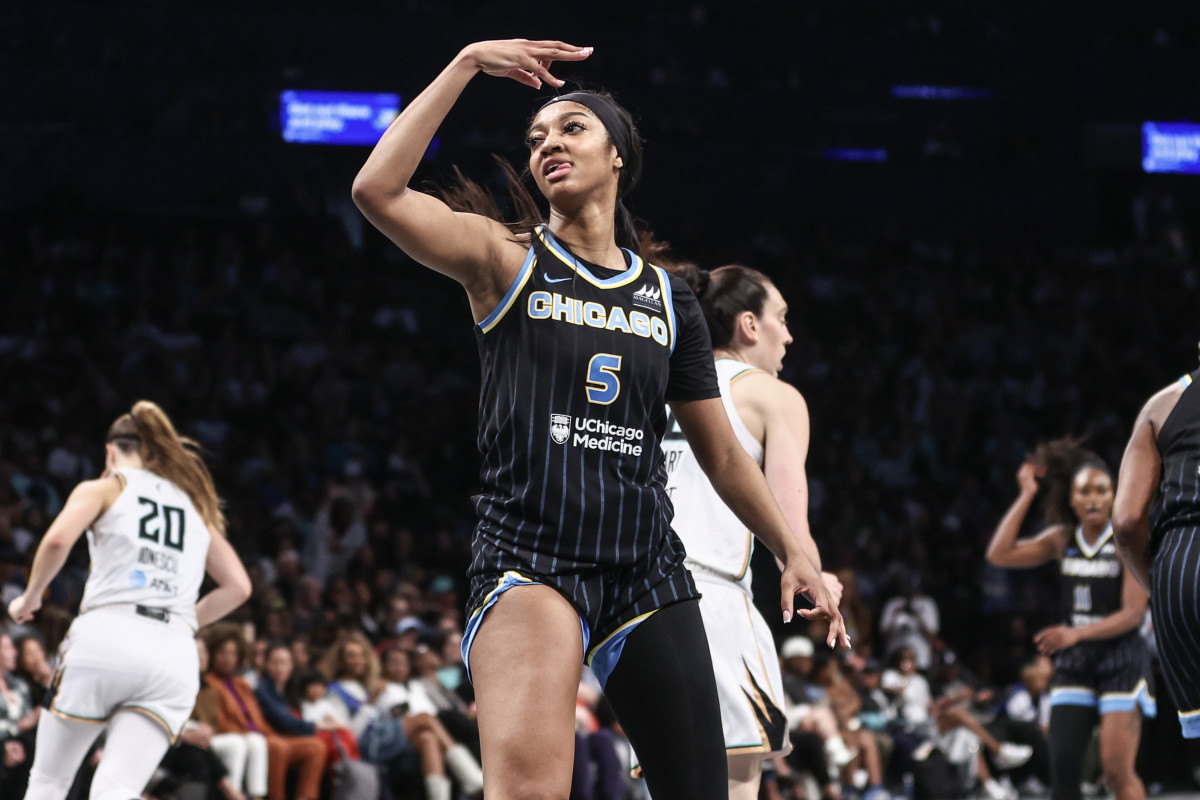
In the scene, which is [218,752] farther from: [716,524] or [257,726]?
[716,524]

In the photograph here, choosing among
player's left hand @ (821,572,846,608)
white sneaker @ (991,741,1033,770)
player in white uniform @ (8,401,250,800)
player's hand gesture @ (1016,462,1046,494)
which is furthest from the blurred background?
player's left hand @ (821,572,846,608)

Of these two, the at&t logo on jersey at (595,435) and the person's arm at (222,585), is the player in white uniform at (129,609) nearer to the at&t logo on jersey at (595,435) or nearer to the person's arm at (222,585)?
the person's arm at (222,585)

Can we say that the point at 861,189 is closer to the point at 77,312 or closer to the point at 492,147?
the point at 492,147

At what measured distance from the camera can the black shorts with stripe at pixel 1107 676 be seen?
6754 mm

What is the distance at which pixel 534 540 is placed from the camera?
2973 mm

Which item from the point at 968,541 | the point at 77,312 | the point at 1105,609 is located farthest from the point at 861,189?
the point at 1105,609

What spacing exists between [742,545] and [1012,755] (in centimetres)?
825

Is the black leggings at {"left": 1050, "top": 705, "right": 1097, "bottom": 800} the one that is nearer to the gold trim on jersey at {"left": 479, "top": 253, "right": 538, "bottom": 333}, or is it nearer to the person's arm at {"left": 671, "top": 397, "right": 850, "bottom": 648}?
A: the person's arm at {"left": 671, "top": 397, "right": 850, "bottom": 648}

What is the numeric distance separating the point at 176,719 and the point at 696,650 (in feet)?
11.7

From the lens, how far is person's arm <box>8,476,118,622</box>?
5.59 meters

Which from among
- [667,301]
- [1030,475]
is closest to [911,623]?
[1030,475]

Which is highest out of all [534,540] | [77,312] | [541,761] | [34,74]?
[34,74]

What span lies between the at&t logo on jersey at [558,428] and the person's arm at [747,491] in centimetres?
43

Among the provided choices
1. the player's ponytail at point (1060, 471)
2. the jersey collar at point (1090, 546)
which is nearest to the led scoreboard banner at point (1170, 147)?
the player's ponytail at point (1060, 471)
